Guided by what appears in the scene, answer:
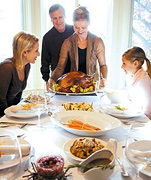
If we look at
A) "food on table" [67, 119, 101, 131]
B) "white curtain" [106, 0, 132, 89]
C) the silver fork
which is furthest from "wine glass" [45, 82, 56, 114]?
"white curtain" [106, 0, 132, 89]

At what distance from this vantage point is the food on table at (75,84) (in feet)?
5.45

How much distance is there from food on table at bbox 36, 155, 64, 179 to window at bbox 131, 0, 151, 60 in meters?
2.81

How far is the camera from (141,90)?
1761 mm

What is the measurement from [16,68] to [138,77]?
40.6 inches

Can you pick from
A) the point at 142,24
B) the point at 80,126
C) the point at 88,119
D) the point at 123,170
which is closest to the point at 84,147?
the point at 123,170

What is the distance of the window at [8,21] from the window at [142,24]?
1751 mm

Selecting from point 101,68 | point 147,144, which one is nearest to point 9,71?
point 101,68

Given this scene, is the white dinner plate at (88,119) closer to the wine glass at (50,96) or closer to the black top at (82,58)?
the wine glass at (50,96)

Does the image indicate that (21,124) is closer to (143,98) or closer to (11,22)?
(143,98)

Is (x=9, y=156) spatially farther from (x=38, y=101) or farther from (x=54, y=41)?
(x=54, y=41)

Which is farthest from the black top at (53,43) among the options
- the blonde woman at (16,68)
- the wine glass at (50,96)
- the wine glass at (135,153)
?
the wine glass at (135,153)

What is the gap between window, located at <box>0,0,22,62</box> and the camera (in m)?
3.33

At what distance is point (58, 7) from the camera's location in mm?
2232

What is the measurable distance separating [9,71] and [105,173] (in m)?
1.35
